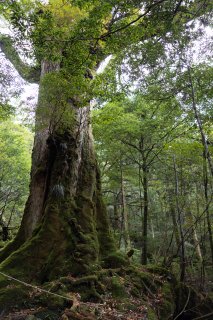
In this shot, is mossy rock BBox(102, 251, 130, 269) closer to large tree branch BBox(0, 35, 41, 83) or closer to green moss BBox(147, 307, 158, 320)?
green moss BBox(147, 307, 158, 320)

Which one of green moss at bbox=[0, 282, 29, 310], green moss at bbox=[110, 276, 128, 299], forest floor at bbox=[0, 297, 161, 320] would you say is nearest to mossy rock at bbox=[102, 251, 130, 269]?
green moss at bbox=[110, 276, 128, 299]

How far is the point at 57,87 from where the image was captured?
5547 millimetres

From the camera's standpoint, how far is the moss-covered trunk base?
13.5 feet

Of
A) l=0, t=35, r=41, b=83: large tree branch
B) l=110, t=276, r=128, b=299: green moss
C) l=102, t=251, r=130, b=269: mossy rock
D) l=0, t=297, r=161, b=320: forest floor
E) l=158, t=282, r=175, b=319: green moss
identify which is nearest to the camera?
l=0, t=297, r=161, b=320: forest floor

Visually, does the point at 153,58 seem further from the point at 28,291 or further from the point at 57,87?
the point at 28,291

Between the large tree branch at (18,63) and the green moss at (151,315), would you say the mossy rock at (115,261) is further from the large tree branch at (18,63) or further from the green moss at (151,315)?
the large tree branch at (18,63)

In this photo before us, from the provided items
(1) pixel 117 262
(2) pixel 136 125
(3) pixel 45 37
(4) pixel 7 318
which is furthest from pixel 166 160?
(4) pixel 7 318

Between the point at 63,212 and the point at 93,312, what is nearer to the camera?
the point at 93,312

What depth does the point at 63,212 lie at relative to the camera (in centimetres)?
611

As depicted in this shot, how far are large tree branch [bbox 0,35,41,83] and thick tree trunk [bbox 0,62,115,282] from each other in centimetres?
131

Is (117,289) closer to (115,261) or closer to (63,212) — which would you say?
(115,261)

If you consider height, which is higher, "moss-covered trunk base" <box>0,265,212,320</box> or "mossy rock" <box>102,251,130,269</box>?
"mossy rock" <box>102,251,130,269</box>

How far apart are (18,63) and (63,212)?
5.48 metres

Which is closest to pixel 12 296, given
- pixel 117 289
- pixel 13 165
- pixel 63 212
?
pixel 117 289
